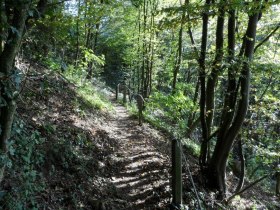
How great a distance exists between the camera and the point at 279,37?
10.4 metres

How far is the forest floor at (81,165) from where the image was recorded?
15.3 ft

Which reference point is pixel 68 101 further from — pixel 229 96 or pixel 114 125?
pixel 229 96

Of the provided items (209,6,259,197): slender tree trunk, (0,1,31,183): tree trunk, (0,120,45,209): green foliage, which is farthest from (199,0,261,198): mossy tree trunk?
(0,1,31,183): tree trunk

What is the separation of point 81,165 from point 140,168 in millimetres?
1967

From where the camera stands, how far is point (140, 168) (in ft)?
24.1

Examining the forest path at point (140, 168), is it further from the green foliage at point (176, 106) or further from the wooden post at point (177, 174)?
the green foliage at point (176, 106)

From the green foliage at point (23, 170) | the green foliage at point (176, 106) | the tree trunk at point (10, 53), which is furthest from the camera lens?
the green foliage at point (176, 106)

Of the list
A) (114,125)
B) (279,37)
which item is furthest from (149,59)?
(279,37)

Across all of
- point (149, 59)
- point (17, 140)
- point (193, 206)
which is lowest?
point (193, 206)

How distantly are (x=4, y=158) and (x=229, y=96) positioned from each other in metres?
6.30

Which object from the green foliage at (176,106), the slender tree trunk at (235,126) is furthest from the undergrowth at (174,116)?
the slender tree trunk at (235,126)

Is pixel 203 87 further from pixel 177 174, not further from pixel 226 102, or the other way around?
pixel 177 174

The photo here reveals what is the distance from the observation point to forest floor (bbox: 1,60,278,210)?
4.66m

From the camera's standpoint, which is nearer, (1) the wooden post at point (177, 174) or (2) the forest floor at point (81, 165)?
(2) the forest floor at point (81, 165)
